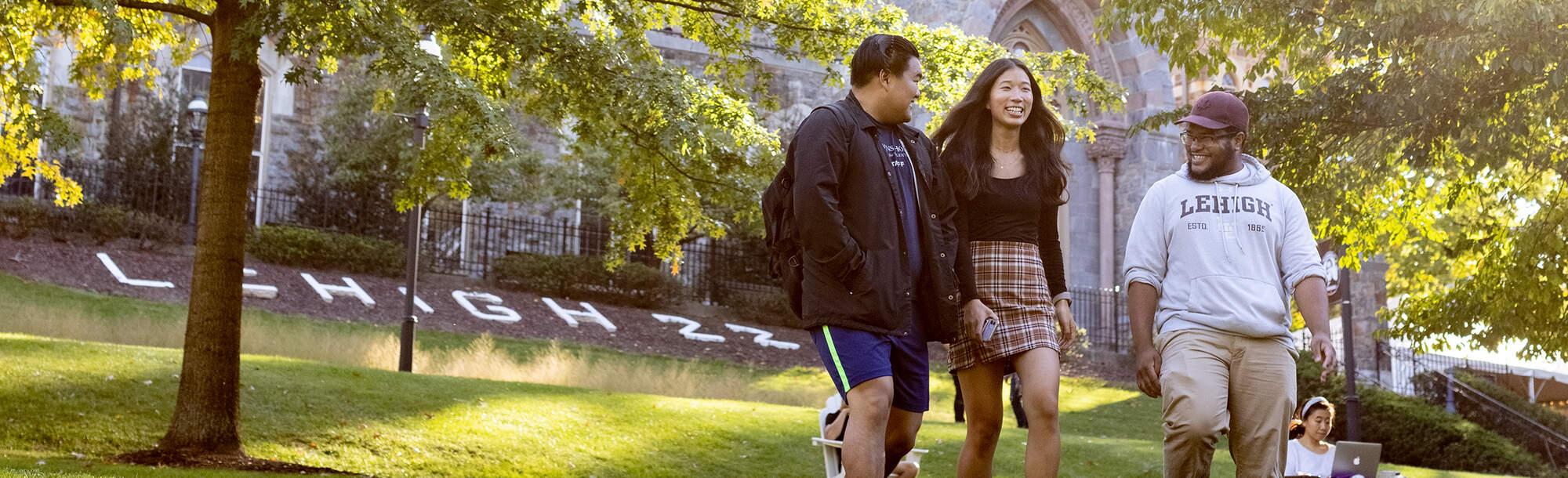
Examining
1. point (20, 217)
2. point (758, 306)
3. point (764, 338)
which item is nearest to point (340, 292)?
point (20, 217)

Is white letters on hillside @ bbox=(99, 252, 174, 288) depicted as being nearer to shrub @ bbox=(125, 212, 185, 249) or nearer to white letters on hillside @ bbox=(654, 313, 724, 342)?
shrub @ bbox=(125, 212, 185, 249)

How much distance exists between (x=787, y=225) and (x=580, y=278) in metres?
20.9

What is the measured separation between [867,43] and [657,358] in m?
17.1

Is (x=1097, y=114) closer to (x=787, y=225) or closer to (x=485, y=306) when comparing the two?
(x=485, y=306)

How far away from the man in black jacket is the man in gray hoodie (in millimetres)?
875

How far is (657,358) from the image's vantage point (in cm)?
2156

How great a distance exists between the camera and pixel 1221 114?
518 centimetres

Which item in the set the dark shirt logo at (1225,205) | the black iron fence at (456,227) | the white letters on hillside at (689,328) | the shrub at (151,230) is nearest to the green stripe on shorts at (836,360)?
the dark shirt logo at (1225,205)

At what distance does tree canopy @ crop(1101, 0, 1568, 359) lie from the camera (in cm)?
1045

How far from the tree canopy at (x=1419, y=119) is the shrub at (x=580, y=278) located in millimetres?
13435

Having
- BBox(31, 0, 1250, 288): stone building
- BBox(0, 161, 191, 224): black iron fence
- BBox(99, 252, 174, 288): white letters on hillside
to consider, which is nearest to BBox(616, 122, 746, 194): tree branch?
BBox(99, 252, 174, 288): white letters on hillside

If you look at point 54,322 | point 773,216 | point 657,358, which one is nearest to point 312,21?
point 773,216

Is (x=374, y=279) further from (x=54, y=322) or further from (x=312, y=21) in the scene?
(x=312, y=21)

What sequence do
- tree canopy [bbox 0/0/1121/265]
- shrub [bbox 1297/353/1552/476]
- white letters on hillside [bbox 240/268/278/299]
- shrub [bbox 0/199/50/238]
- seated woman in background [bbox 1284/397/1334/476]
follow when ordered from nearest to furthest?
1. tree canopy [bbox 0/0/1121/265]
2. seated woman in background [bbox 1284/397/1334/476]
3. shrub [bbox 1297/353/1552/476]
4. white letters on hillside [bbox 240/268/278/299]
5. shrub [bbox 0/199/50/238]
